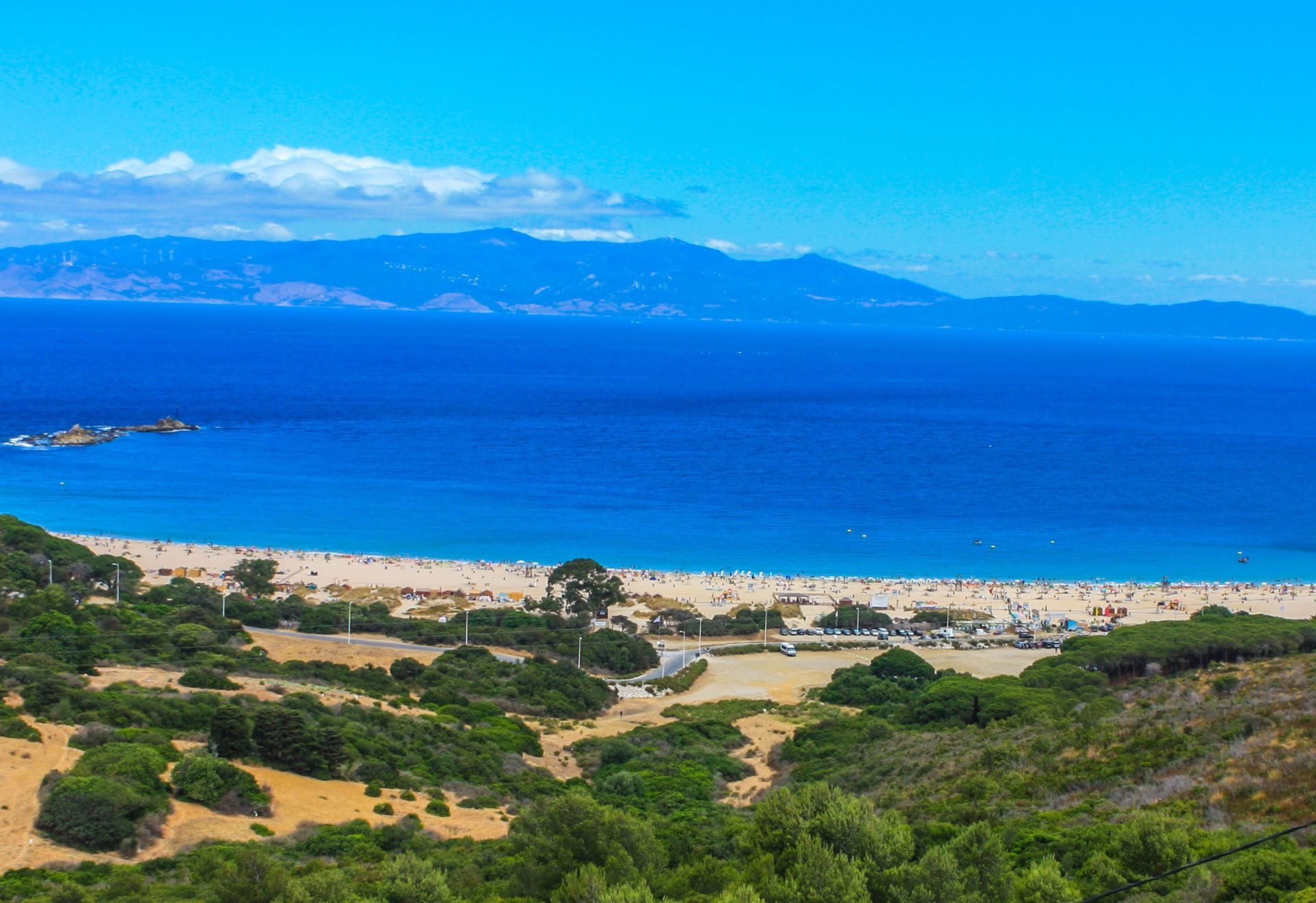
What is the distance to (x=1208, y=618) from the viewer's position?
34.7m

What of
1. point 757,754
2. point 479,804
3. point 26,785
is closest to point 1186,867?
point 479,804

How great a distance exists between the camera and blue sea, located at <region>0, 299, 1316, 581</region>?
53.6m

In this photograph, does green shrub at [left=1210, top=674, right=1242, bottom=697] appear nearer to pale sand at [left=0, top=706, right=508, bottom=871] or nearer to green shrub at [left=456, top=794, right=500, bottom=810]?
green shrub at [left=456, top=794, right=500, bottom=810]

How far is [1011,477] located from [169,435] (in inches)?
2284

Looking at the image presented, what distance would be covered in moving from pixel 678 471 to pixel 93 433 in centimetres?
4050

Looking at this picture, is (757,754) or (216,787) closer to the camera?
(216,787)

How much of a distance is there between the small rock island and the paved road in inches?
1874

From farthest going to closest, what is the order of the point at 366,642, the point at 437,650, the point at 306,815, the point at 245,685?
1. the point at 366,642
2. the point at 437,650
3. the point at 245,685
4. the point at 306,815

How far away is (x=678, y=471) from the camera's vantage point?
72.0 m

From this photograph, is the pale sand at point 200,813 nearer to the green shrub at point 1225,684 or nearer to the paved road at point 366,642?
the paved road at point 366,642

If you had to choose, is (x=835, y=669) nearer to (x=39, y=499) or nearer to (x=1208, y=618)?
(x=1208, y=618)

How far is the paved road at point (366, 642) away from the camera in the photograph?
107 feet

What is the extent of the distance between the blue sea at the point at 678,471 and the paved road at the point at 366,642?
15.9 m

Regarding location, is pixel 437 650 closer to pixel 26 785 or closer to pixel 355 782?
pixel 355 782
